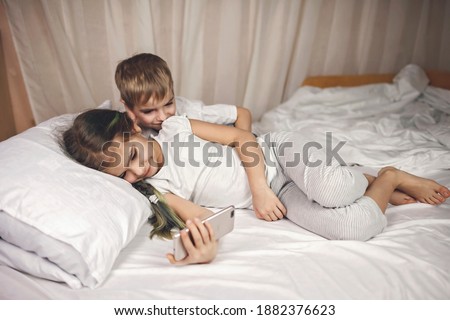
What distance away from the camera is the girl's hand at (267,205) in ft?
3.27

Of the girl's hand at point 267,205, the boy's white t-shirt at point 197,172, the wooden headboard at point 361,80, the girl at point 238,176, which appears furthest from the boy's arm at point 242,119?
the wooden headboard at point 361,80

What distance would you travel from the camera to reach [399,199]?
3.47ft

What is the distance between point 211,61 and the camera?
1.64m

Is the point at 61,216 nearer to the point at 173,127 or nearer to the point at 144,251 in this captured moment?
the point at 144,251

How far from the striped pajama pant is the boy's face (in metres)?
0.39

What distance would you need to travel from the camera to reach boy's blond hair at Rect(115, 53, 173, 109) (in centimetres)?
109

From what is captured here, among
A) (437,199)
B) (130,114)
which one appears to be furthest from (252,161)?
(437,199)

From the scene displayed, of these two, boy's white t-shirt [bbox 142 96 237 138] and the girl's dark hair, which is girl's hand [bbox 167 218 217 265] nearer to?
the girl's dark hair

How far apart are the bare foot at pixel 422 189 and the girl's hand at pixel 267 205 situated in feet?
1.18

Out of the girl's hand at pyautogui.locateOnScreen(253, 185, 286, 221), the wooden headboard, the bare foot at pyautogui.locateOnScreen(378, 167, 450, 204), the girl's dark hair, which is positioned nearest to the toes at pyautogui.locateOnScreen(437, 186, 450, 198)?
the bare foot at pyautogui.locateOnScreen(378, 167, 450, 204)

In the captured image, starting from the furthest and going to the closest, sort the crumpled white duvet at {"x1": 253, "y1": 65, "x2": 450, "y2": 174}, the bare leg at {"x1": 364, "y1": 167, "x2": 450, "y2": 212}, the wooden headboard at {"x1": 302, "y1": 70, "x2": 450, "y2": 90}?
the wooden headboard at {"x1": 302, "y1": 70, "x2": 450, "y2": 90} → the crumpled white duvet at {"x1": 253, "y1": 65, "x2": 450, "y2": 174} → the bare leg at {"x1": 364, "y1": 167, "x2": 450, "y2": 212}

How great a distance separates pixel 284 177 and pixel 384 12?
1.23 m

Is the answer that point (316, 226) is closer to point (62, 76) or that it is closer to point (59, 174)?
point (59, 174)

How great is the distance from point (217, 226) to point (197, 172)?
0.28 m
